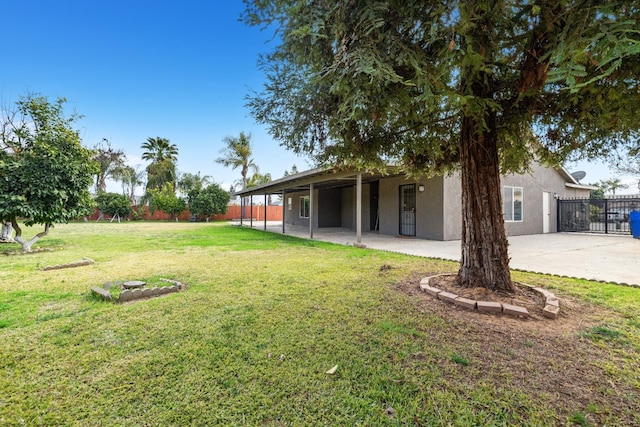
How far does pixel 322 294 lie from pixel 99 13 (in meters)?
10.9

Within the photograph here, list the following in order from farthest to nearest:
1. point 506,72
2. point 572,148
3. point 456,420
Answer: point 572,148 < point 506,72 < point 456,420

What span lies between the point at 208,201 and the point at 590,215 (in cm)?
2522

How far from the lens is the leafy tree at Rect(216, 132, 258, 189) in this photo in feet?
90.8

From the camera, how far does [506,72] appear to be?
367 cm

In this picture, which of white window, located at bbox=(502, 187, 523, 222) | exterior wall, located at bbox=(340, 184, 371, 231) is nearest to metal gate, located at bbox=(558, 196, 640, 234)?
white window, located at bbox=(502, 187, 523, 222)

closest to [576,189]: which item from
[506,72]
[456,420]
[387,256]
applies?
[387,256]

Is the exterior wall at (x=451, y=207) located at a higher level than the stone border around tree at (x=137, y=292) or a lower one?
higher

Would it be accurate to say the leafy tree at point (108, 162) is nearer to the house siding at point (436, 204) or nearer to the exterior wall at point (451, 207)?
the house siding at point (436, 204)

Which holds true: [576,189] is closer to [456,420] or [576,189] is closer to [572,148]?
[572,148]

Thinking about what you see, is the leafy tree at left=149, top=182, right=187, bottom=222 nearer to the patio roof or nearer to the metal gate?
the patio roof

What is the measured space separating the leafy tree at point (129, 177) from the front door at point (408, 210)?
86.5ft

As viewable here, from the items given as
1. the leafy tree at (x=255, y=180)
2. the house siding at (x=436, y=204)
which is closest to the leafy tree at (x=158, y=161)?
the leafy tree at (x=255, y=180)

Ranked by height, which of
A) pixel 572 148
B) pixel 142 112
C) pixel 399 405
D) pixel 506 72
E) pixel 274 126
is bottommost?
pixel 399 405

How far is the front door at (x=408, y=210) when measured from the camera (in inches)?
460
